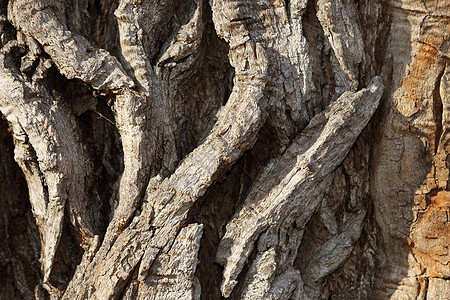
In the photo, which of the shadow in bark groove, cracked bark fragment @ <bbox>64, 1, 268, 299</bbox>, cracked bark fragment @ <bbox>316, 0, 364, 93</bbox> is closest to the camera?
cracked bark fragment @ <bbox>64, 1, 268, 299</bbox>

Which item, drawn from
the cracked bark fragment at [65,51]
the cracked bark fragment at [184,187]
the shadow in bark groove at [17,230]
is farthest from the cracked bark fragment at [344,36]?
the shadow in bark groove at [17,230]

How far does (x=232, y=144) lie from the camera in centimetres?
209

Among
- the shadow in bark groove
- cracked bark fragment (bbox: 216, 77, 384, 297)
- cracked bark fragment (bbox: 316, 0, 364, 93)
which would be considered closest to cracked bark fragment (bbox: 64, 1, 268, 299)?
cracked bark fragment (bbox: 216, 77, 384, 297)

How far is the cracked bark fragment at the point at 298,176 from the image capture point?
2.12 meters

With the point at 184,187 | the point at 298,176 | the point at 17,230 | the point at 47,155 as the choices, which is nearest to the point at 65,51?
the point at 47,155

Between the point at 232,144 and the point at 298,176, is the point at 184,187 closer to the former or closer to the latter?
the point at 232,144

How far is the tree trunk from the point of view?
209 cm

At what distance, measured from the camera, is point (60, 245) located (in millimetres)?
2248

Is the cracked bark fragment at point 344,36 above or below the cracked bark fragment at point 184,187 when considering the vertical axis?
above

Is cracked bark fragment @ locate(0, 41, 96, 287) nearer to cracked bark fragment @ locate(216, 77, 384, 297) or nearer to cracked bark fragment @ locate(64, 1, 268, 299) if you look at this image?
cracked bark fragment @ locate(64, 1, 268, 299)

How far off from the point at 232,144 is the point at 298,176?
28 cm

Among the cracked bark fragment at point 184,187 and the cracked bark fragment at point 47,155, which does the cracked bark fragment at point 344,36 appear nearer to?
the cracked bark fragment at point 184,187

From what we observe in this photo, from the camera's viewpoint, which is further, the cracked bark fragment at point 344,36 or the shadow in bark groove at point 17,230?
the shadow in bark groove at point 17,230

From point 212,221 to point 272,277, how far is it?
13.5 inches
